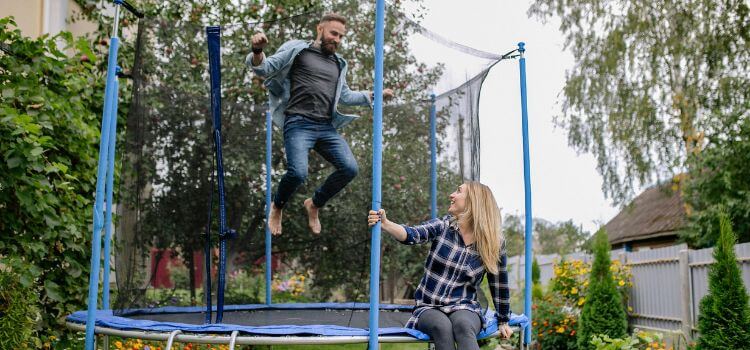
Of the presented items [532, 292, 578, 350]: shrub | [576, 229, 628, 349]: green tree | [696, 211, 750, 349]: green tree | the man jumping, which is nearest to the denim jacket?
the man jumping

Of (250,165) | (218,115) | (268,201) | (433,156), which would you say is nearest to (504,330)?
(218,115)

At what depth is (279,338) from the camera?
2.11 meters

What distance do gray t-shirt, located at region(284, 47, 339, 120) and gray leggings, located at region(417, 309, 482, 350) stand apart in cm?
94

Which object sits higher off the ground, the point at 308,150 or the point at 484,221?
the point at 308,150

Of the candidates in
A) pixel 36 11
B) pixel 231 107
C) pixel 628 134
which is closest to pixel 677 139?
pixel 628 134

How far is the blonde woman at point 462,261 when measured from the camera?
2238 mm

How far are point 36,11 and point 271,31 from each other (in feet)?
5.16

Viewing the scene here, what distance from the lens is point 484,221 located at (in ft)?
7.55

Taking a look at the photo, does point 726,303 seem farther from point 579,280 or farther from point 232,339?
point 232,339

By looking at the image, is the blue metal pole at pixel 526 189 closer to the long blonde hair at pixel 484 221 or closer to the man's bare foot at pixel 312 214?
the long blonde hair at pixel 484 221

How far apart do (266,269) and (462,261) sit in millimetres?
1767

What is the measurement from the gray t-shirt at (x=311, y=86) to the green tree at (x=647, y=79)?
462 centimetres

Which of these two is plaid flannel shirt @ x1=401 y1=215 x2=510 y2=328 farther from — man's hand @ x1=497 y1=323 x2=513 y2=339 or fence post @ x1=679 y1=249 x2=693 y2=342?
fence post @ x1=679 y1=249 x2=693 y2=342

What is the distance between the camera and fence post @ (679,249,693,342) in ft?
16.0
